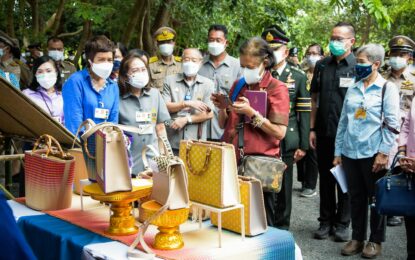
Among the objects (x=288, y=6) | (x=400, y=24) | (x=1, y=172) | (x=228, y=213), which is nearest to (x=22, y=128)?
(x=228, y=213)

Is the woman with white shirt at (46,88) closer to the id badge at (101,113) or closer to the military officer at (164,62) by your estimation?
the military officer at (164,62)

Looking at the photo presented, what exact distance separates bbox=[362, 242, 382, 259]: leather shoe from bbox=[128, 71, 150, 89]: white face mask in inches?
95.4

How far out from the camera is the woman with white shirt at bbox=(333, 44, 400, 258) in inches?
190

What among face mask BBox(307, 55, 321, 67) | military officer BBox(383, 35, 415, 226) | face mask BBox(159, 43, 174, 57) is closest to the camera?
military officer BBox(383, 35, 415, 226)

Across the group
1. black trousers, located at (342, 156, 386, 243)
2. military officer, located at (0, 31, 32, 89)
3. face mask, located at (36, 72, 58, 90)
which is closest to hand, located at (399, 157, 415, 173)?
black trousers, located at (342, 156, 386, 243)

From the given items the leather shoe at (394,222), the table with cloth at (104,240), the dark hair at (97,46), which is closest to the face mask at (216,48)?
the dark hair at (97,46)

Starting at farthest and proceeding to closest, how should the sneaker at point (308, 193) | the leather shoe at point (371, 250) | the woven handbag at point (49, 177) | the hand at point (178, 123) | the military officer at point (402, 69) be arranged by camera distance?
the sneaker at point (308, 193), the military officer at point (402, 69), the hand at point (178, 123), the leather shoe at point (371, 250), the woven handbag at point (49, 177)

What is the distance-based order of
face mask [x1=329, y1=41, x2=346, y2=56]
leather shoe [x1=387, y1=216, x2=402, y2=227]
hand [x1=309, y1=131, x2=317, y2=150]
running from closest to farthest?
1. face mask [x1=329, y1=41, x2=346, y2=56]
2. hand [x1=309, y1=131, x2=317, y2=150]
3. leather shoe [x1=387, y1=216, x2=402, y2=227]

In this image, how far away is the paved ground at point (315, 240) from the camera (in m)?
5.26

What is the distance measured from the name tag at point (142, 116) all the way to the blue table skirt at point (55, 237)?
154 centimetres

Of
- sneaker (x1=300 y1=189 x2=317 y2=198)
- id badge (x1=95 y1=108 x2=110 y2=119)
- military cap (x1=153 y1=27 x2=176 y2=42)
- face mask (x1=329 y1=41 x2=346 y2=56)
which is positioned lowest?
sneaker (x1=300 y1=189 x2=317 y2=198)

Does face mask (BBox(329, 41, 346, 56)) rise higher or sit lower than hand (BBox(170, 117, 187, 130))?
higher

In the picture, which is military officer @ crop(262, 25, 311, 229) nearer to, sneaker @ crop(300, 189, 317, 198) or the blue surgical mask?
the blue surgical mask

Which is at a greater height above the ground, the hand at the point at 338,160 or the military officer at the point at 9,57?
the military officer at the point at 9,57
